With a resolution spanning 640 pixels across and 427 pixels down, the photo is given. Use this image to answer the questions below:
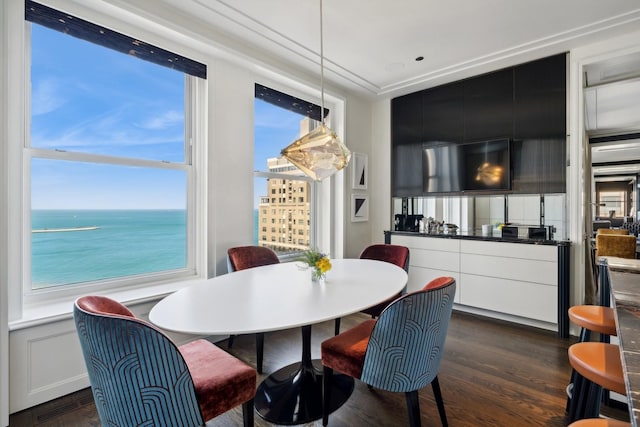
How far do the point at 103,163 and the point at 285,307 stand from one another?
6.42 ft

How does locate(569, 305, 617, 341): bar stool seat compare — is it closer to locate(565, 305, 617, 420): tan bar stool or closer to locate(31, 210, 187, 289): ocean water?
locate(565, 305, 617, 420): tan bar stool

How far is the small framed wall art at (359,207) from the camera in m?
4.33

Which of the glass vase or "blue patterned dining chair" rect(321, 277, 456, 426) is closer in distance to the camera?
"blue patterned dining chair" rect(321, 277, 456, 426)

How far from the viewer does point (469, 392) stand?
2092 mm

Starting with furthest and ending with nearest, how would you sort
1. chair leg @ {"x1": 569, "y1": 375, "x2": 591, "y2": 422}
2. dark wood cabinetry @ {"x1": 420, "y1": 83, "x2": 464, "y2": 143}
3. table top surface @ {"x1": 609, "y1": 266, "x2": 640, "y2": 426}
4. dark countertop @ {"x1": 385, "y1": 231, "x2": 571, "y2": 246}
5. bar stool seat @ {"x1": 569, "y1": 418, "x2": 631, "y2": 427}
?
dark wood cabinetry @ {"x1": 420, "y1": 83, "x2": 464, "y2": 143}, dark countertop @ {"x1": 385, "y1": 231, "x2": 571, "y2": 246}, chair leg @ {"x1": 569, "y1": 375, "x2": 591, "y2": 422}, bar stool seat @ {"x1": 569, "y1": 418, "x2": 631, "y2": 427}, table top surface @ {"x1": 609, "y1": 266, "x2": 640, "y2": 426}

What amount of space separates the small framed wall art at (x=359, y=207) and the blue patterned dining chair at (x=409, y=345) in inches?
109

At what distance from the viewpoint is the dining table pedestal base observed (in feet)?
6.09

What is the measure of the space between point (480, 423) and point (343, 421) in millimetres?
773

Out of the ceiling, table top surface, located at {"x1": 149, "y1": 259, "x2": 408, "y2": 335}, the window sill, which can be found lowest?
the window sill

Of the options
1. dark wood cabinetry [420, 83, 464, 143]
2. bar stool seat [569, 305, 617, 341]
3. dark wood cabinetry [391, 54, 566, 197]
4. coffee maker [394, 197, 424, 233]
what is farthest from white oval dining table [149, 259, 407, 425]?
dark wood cabinetry [420, 83, 464, 143]

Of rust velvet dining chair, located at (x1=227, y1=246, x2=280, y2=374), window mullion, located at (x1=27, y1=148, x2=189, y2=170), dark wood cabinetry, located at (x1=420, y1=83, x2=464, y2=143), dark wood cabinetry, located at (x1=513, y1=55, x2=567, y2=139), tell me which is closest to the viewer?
window mullion, located at (x1=27, y1=148, x2=189, y2=170)

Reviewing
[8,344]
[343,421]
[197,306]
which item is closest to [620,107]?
[343,421]

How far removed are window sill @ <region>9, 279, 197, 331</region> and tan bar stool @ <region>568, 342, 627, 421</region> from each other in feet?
8.60

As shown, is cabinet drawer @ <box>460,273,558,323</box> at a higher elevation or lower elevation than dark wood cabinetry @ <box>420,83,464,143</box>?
lower
